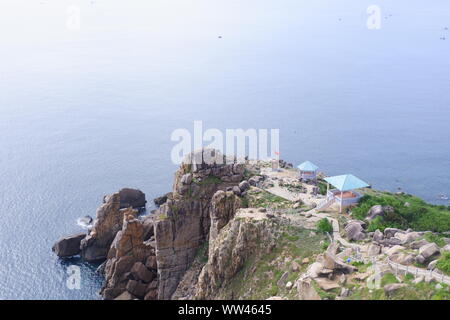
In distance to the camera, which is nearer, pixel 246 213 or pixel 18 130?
pixel 246 213

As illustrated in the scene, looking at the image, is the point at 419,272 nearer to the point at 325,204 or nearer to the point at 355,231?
the point at 355,231

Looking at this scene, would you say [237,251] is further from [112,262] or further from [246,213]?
Answer: [112,262]

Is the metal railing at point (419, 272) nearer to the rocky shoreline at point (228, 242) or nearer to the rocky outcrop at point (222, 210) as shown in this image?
the rocky shoreline at point (228, 242)

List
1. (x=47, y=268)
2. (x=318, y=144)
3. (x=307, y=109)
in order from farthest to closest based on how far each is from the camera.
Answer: (x=307, y=109) < (x=318, y=144) < (x=47, y=268)

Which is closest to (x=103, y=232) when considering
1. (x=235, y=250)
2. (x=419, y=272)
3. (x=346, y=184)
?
(x=235, y=250)

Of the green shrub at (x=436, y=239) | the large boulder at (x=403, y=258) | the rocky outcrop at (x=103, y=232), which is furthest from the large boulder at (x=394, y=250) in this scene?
the rocky outcrop at (x=103, y=232)

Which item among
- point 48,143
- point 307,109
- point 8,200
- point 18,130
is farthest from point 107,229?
point 307,109
